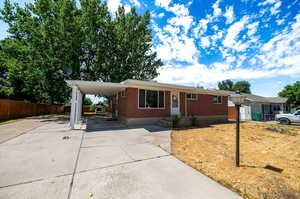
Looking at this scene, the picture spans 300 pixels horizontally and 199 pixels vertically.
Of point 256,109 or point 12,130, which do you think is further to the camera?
point 256,109

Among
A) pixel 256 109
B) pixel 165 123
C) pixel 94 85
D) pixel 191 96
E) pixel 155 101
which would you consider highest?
pixel 94 85

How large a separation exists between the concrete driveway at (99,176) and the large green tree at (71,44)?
43.9 ft

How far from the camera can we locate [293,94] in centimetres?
2778

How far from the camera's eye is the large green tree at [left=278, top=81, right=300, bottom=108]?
27248 mm

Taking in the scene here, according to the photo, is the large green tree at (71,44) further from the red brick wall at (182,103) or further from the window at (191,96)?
the window at (191,96)

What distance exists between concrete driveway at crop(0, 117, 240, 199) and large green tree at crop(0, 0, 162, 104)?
13.4 meters

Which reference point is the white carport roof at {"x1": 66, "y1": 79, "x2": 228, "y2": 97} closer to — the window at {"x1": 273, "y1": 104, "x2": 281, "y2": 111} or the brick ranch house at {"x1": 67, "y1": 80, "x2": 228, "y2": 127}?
the brick ranch house at {"x1": 67, "y1": 80, "x2": 228, "y2": 127}

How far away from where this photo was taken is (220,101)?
44.4ft

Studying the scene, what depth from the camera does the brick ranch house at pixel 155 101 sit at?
28.7ft

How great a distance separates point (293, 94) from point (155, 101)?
117ft

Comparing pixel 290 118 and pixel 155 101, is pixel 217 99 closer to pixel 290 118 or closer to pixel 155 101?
pixel 290 118

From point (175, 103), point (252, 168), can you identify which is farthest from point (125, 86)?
point (252, 168)

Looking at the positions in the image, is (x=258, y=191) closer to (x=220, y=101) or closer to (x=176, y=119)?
(x=176, y=119)

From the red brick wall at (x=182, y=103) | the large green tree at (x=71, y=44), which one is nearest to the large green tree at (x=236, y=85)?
the large green tree at (x=71, y=44)
